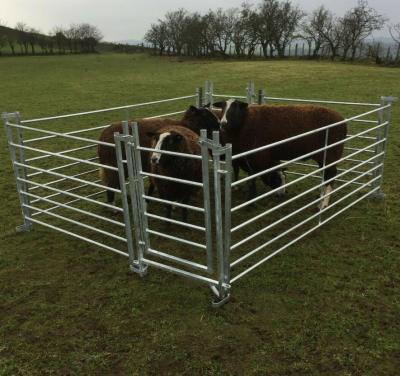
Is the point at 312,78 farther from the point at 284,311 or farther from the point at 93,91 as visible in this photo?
the point at 284,311

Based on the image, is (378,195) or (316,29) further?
(316,29)

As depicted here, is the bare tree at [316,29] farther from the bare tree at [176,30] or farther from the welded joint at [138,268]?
the welded joint at [138,268]

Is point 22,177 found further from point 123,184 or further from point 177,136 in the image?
point 177,136

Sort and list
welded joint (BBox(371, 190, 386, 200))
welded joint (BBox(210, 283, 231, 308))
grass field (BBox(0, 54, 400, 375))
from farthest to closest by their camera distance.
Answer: welded joint (BBox(371, 190, 386, 200))
welded joint (BBox(210, 283, 231, 308))
grass field (BBox(0, 54, 400, 375))

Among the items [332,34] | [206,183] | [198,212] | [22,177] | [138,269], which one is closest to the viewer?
[206,183]

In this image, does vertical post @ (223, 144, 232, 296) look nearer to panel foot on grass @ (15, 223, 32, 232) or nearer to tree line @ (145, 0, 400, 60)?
panel foot on grass @ (15, 223, 32, 232)

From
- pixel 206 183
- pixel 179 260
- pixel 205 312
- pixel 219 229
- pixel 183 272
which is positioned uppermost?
pixel 206 183

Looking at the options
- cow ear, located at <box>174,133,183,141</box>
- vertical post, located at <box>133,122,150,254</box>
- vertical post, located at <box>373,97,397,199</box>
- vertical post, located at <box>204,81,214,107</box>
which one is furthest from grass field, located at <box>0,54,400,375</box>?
vertical post, located at <box>204,81,214,107</box>

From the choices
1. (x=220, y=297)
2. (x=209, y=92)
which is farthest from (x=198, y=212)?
(x=209, y=92)

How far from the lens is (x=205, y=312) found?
379cm

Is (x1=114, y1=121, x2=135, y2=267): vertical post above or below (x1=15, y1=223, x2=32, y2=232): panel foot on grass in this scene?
above

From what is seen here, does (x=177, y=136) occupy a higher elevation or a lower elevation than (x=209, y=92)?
lower

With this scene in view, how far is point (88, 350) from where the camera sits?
3385 millimetres

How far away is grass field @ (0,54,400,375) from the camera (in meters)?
3.23
